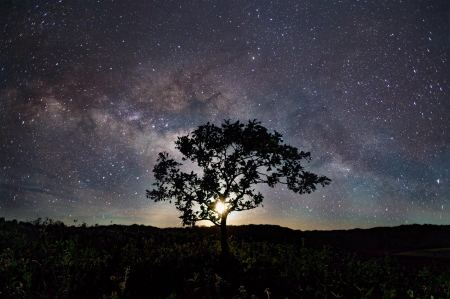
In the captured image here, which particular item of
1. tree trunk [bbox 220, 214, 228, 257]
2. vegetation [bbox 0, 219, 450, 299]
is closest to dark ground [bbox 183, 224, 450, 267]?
tree trunk [bbox 220, 214, 228, 257]

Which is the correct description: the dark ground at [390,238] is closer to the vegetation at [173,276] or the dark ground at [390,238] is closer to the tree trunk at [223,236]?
the tree trunk at [223,236]

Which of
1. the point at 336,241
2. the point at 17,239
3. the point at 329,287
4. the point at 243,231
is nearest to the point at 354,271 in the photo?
the point at 329,287

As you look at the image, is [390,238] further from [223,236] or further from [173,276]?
[173,276]

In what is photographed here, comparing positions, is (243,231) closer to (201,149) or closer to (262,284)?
(201,149)

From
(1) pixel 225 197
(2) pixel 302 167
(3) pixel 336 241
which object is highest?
(2) pixel 302 167

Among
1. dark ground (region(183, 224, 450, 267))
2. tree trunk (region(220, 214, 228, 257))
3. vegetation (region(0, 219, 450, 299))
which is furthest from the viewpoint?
dark ground (region(183, 224, 450, 267))

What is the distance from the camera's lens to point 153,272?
803 cm

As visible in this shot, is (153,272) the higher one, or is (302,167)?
(302,167)

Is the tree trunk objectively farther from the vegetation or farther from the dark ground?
the dark ground

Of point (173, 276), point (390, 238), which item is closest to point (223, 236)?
point (173, 276)

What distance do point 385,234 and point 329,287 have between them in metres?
27.1

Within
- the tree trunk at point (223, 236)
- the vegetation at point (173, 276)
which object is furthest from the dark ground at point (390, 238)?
the vegetation at point (173, 276)

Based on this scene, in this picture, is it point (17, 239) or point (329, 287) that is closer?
point (329, 287)

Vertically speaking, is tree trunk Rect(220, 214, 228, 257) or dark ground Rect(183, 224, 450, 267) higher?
tree trunk Rect(220, 214, 228, 257)
